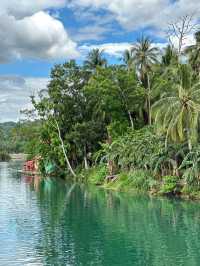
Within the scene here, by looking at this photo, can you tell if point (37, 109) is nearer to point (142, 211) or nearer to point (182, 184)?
point (182, 184)

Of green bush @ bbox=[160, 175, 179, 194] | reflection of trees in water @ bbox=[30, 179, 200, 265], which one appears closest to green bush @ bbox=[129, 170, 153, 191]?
reflection of trees in water @ bbox=[30, 179, 200, 265]

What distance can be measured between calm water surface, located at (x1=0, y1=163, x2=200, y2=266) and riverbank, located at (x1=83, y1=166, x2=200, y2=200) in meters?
1.92

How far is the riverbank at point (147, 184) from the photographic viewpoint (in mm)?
42969

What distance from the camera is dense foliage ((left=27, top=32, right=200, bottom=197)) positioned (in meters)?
43.7

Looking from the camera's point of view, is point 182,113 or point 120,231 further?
point 182,113

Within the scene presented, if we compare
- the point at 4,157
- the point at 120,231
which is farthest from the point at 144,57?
the point at 4,157

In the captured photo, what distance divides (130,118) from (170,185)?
21902 millimetres

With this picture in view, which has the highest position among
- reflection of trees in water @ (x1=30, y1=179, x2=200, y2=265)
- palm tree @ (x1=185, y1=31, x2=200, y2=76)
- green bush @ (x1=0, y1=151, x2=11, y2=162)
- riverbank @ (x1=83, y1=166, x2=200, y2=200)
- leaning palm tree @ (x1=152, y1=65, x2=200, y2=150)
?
palm tree @ (x1=185, y1=31, x2=200, y2=76)

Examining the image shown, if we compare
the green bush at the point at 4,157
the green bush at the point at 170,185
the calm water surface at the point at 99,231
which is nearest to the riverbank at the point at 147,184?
the green bush at the point at 170,185

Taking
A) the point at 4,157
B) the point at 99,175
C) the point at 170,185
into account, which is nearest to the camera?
the point at 170,185

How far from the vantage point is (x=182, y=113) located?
4247 cm

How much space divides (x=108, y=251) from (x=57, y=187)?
3912 cm

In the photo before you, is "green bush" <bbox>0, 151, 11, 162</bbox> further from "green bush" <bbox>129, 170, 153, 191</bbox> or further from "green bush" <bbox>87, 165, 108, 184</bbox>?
"green bush" <bbox>129, 170, 153, 191</bbox>

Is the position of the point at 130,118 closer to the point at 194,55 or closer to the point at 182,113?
the point at 194,55
